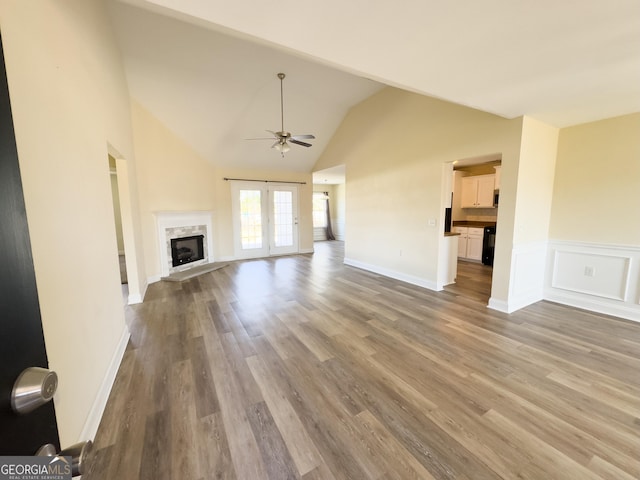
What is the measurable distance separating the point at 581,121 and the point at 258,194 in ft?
20.8

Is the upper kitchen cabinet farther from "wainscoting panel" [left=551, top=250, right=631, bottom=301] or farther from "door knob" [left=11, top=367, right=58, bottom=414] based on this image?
"door knob" [left=11, top=367, right=58, bottom=414]

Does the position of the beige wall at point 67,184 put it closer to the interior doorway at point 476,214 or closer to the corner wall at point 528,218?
the corner wall at point 528,218

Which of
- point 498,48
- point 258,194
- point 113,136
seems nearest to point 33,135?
point 113,136

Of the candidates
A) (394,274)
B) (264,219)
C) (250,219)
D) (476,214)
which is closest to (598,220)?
(394,274)

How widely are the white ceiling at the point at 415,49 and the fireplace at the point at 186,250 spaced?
2.74m

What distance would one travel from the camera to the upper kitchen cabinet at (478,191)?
6172 millimetres

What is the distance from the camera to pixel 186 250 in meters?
5.65

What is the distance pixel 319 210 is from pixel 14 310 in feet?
33.6

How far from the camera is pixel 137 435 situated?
1576 millimetres

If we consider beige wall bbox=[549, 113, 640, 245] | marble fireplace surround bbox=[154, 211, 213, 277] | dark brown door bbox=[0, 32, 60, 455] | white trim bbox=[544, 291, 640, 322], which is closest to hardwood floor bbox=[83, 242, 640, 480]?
white trim bbox=[544, 291, 640, 322]

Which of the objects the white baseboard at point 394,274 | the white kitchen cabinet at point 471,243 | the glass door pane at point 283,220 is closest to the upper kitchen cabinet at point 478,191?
the white kitchen cabinet at point 471,243

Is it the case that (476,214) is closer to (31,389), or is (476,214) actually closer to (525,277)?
(525,277)

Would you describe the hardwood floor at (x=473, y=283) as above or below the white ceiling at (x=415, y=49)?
below

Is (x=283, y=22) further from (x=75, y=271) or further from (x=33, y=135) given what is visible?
(x=75, y=271)
